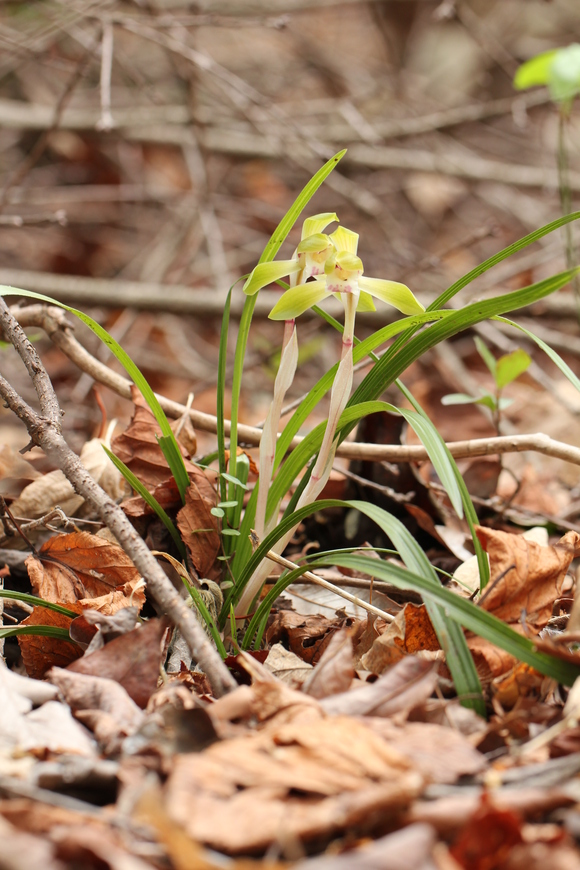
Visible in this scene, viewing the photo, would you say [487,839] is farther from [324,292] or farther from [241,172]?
[241,172]

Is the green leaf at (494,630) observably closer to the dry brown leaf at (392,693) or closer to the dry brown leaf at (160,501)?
the dry brown leaf at (392,693)

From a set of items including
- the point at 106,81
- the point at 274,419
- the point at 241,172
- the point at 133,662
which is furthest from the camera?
the point at 241,172

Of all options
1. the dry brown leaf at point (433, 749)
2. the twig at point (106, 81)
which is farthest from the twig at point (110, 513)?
the twig at point (106, 81)

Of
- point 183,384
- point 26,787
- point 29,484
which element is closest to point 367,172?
point 183,384

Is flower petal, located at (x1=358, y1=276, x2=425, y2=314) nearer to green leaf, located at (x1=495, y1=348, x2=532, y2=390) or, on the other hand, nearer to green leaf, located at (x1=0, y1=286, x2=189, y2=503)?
green leaf, located at (x1=0, y1=286, x2=189, y2=503)

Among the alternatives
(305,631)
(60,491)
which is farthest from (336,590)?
(60,491)

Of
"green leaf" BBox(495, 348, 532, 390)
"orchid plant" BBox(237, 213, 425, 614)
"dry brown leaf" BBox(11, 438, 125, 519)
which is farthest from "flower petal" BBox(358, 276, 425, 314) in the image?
"dry brown leaf" BBox(11, 438, 125, 519)
